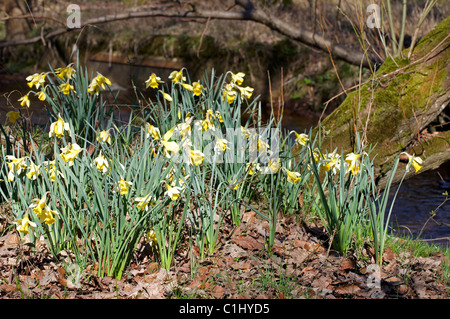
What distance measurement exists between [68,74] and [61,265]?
43.4 inches

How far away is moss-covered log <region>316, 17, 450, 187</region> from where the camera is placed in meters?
3.26

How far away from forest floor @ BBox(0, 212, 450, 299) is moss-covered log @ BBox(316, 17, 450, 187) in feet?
3.34

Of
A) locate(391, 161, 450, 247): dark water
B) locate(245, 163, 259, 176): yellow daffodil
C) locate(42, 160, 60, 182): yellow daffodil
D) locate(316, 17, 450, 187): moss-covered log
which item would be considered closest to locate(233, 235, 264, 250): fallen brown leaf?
locate(245, 163, 259, 176): yellow daffodil

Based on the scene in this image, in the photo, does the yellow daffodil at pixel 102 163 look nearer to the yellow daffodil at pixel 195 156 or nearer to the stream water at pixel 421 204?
the yellow daffodil at pixel 195 156

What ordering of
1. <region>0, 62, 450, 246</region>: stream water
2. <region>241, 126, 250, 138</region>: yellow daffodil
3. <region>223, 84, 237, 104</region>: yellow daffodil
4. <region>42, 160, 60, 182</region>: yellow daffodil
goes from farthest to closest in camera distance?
<region>0, 62, 450, 246</region>: stream water → <region>223, 84, 237, 104</region>: yellow daffodil → <region>241, 126, 250, 138</region>: yellow daffodil → <region>42, 160, 60, 182</region>: yellow daffodil

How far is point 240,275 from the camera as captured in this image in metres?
2.21

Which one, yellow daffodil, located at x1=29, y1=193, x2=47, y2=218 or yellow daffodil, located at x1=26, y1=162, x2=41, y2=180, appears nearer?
yellow daffodil, located at x1=29, y1=193, x2=47, y2=218

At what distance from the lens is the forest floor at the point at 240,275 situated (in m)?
2.06

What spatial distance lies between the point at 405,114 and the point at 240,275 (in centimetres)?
182

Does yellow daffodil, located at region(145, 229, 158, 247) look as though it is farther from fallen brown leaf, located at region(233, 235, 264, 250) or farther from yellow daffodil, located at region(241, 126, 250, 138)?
yellow daffodil, located at region(241, 126, 250, 138)

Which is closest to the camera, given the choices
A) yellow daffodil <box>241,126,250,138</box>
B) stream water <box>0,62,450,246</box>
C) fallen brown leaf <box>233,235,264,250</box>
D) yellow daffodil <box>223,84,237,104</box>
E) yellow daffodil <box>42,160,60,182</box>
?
yellow daffodil <box>42,160,60,182</box>

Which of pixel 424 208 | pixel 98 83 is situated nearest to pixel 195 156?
pixel 98 83

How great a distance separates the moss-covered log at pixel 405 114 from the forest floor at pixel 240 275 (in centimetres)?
102
